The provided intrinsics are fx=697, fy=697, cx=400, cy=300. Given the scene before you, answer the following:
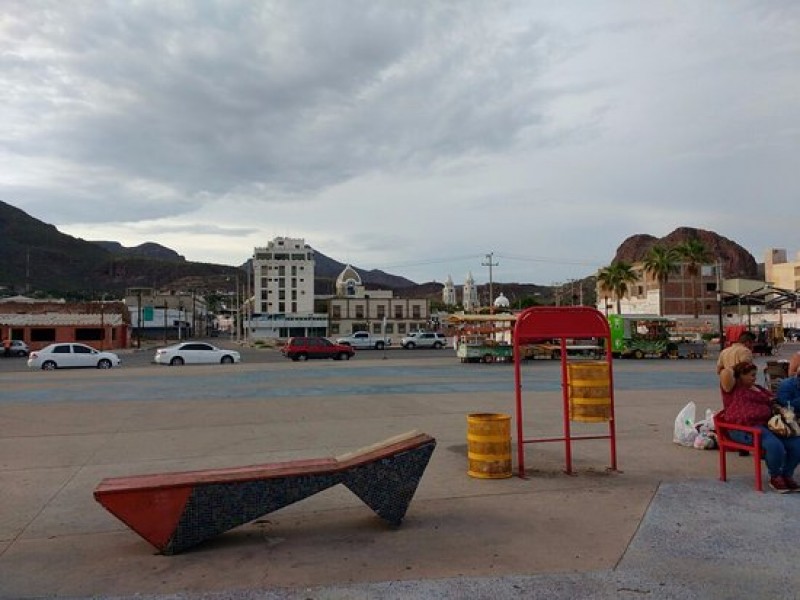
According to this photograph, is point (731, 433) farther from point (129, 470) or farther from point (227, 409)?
point (227, 409)

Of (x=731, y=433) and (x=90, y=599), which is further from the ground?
(x=731, y=433)

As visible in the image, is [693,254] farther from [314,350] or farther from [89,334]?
[89,334]

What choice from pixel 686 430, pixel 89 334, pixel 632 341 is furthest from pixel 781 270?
pixel 686 430

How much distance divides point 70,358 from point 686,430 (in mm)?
33182

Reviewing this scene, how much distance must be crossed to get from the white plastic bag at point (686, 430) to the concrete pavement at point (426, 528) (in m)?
0.27

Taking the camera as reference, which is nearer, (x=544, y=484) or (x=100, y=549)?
(x=100, y=549)

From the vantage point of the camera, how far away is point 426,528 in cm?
625

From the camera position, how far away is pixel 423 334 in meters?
66.4

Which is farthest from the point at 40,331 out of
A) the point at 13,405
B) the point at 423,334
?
the point at 13,405

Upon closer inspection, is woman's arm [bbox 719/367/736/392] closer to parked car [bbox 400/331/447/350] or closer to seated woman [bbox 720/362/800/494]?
seated woman [bbox 720/362/800/494]

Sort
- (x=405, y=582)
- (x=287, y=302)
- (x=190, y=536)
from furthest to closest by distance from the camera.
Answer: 1. (x=287, y=302)
2. (x=190, y=536)
3. (x=405, y=582)

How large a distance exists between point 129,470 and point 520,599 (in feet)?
20.5

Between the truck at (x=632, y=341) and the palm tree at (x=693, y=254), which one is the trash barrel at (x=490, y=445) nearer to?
the truck at (x=632, y=341)

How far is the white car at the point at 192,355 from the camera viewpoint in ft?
122
